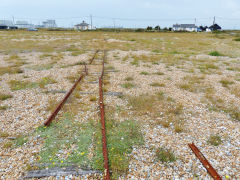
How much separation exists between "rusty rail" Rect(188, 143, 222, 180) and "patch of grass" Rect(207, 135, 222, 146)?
0.59 meters

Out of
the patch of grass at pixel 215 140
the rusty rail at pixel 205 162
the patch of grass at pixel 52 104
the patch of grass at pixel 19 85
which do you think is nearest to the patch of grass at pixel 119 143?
the rusty rail at pixel 205 162

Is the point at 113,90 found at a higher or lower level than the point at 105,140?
higher

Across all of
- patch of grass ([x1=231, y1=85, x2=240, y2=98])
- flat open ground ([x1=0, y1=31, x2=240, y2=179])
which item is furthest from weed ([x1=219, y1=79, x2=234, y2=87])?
patch of grass ([x1=231, y1=85, x2=240, y2=98])

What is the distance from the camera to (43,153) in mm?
4074

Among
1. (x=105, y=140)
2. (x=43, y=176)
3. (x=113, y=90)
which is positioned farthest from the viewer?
(x=113, y=90)

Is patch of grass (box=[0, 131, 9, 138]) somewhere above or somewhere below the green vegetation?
below

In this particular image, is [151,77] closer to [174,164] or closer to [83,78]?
[83,78]

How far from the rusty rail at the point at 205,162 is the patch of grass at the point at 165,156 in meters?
0.61

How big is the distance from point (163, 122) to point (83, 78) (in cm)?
580

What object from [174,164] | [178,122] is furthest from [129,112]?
[174,164]

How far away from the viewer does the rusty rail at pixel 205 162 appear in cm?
346

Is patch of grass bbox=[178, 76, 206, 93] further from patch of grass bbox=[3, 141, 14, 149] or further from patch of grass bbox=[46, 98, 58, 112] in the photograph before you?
patch of grass bbox=[3, 141, 14, 149]

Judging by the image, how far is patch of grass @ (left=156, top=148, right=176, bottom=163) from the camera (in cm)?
396

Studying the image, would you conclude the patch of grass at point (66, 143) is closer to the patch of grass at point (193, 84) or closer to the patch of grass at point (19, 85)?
the patch of grass at point (19, 85)
